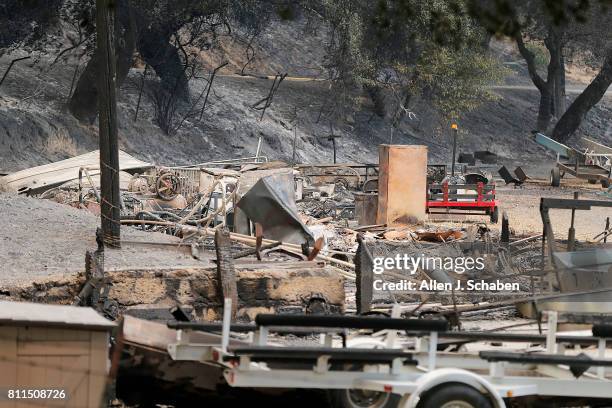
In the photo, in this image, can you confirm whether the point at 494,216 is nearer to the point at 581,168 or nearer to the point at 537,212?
the point at 537,212

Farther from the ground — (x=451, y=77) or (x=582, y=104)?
(x=451, y=77)

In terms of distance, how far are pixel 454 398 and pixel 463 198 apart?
18.5 metres

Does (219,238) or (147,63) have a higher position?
(147,63)

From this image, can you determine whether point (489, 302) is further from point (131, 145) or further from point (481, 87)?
point (481, 87)

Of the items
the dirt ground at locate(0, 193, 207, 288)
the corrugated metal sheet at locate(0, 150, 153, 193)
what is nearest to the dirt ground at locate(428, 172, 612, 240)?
the dirt ground at locate(0, 193, 207, 288)

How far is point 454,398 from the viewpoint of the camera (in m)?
7.56

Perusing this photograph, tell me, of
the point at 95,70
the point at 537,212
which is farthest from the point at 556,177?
the point at 95,70

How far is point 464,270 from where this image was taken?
1417 cm

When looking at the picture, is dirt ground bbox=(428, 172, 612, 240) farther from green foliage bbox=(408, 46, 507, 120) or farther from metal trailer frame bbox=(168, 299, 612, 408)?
metal trailer frame bbox=(168, 299, 612, 408)

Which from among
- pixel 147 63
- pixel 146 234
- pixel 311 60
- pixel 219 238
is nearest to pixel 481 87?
pixel 311 60

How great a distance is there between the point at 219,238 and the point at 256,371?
4636 mm

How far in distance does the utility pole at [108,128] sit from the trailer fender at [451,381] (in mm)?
7283

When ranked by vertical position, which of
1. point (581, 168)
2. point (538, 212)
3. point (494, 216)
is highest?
point (581, 168)

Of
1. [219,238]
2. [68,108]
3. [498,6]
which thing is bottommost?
[219,238]
